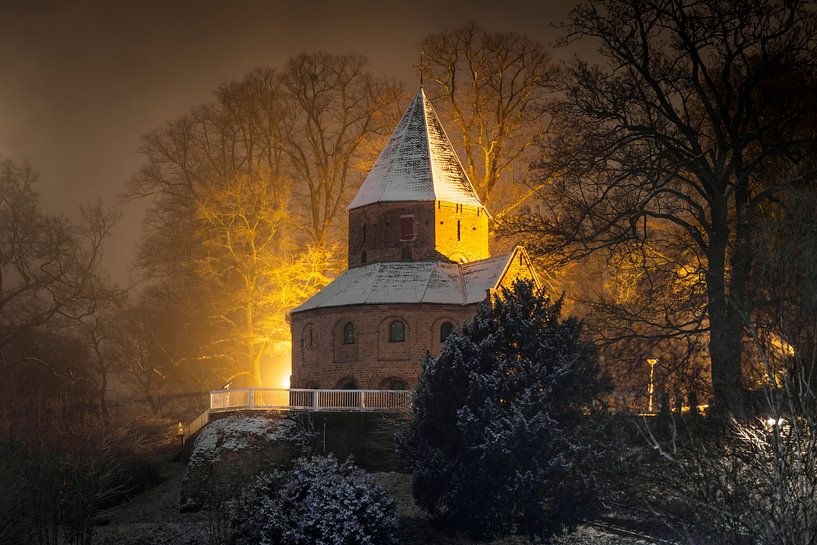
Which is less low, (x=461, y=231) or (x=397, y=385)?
(x=461, y=231)

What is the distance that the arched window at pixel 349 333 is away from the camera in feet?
134

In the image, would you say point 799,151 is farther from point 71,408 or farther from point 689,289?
point 71,408

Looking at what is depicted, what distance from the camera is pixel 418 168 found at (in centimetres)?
4466

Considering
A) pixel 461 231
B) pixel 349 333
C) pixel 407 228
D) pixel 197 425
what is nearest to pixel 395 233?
pixel 407 228

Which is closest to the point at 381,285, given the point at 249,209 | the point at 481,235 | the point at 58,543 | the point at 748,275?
the point at 481,235

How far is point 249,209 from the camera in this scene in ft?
163

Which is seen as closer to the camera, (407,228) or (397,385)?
(397,385)

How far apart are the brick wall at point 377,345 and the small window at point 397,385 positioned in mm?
117

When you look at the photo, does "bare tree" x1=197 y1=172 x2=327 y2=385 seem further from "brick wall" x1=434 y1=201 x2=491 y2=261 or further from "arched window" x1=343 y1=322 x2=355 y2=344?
"brick wall" x1=434 y1=201 x2=491 y2=261

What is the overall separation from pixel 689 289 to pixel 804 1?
22.6ft

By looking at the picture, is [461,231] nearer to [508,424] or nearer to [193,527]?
[193,527]

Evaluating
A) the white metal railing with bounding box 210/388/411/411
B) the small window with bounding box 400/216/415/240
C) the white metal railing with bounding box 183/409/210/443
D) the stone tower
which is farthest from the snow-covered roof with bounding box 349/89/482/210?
the white metal railing with bounding box 183/409/210/443

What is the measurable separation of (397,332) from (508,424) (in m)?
16.2

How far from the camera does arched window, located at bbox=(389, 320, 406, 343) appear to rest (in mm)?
40156
